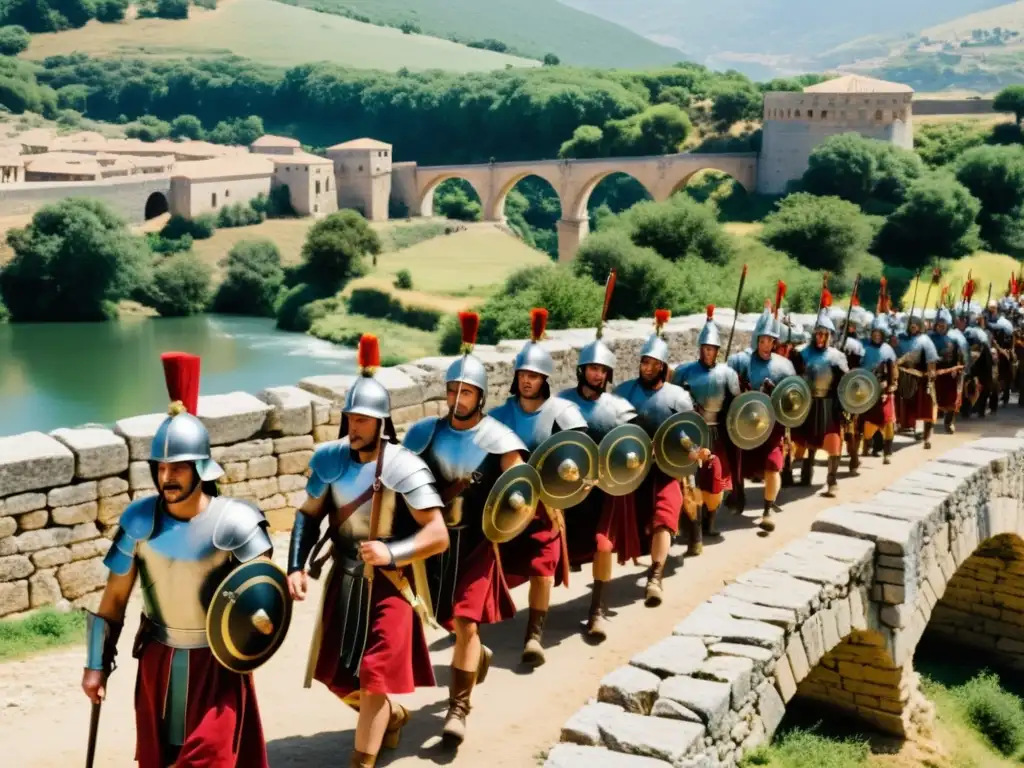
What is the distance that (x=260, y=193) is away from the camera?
68.6m

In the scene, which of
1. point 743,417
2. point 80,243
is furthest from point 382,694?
point 80,243

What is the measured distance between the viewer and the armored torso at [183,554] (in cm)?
397

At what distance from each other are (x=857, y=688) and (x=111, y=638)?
455 cm

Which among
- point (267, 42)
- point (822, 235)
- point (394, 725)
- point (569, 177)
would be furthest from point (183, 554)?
point (267, 42)

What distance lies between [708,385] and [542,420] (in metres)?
2.32

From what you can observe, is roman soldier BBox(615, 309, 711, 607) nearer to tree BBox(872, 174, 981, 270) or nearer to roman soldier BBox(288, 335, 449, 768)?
roman soldier BBox(288, 335, 449, 768)

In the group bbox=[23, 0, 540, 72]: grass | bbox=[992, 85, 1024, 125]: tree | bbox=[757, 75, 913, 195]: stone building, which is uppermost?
bbox=[23, 0, 540, 72]: grass

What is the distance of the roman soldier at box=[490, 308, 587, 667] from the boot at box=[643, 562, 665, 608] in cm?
82

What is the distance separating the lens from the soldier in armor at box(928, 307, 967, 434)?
12.3 metres

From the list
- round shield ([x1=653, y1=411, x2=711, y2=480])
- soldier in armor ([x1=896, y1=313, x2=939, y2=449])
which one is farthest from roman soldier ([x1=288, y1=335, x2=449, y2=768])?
soldier in armor ([x1=896, y1=313, x2=939, y2=449])

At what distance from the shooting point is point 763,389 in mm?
8898

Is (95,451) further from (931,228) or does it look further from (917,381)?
(931,228)

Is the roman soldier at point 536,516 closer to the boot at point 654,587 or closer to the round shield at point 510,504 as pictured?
the round shield at point 510,504

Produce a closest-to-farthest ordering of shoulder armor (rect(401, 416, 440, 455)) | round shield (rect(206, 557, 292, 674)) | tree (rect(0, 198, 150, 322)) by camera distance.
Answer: round shield (rect(206, 557, 292, 674)) < shoulder armor (rect(401, 416, 440, 455)) < tree (rect(0, 198, 150, 322))
